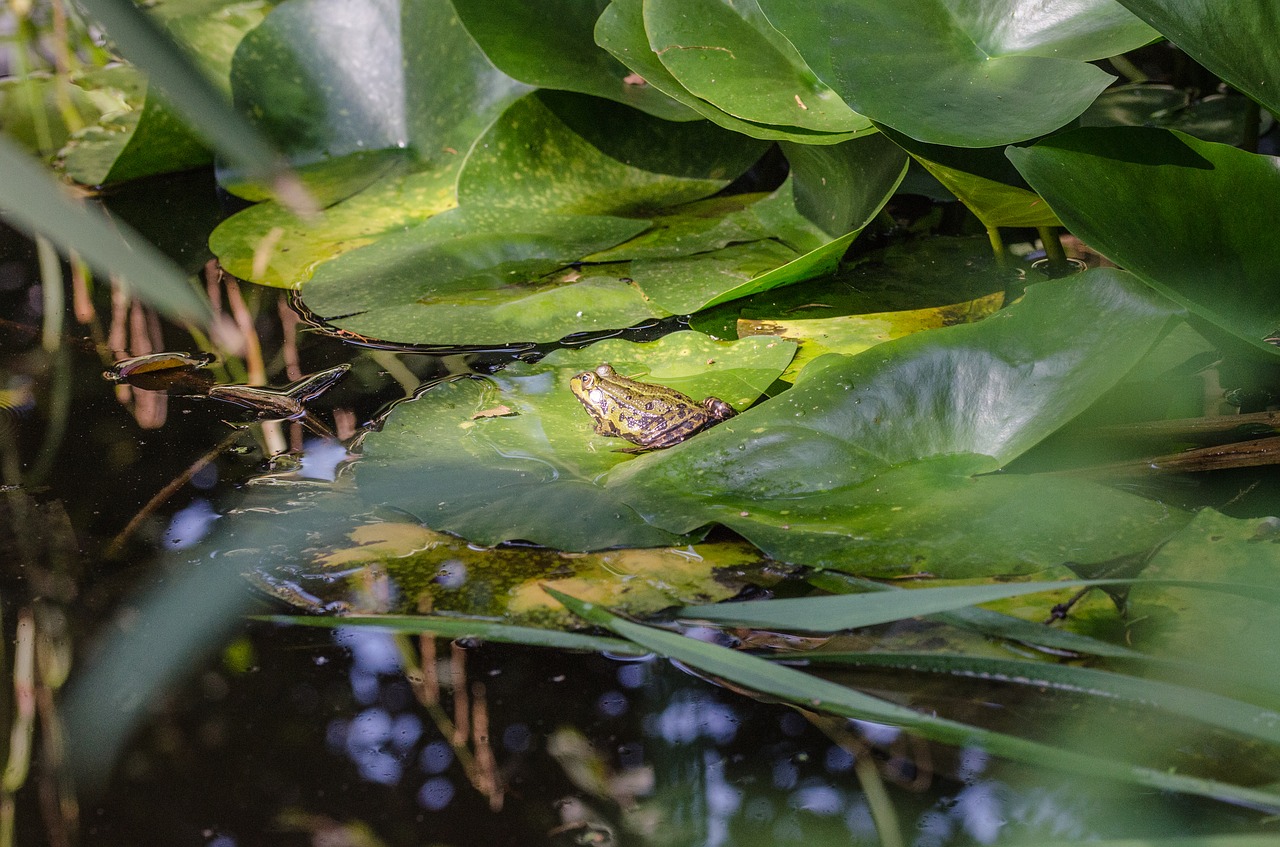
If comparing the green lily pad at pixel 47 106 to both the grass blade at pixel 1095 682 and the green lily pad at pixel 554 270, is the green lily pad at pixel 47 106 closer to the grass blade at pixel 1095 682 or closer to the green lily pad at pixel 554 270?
the green lily pad at pixel 554 270

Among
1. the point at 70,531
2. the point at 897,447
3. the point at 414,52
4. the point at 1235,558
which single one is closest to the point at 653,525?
the point at 897,447

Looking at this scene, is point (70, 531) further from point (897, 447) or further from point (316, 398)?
point (897, 447)

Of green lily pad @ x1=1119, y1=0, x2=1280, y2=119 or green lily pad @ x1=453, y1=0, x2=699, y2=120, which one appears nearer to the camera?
green lily pad @ x1=1119, y1=0, x2=1280, y2=119

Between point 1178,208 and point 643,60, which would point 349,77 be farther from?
point 1178,208

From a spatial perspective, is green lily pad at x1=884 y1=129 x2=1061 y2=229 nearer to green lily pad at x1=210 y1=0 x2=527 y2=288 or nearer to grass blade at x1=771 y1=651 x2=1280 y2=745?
grass blade at x1=771 y1=651 x2=1280 y2=745

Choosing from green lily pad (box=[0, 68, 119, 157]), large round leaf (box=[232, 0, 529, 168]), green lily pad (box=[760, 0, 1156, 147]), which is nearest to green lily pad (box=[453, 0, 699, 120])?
large round leaf (box=[232, 0, 529, 168])

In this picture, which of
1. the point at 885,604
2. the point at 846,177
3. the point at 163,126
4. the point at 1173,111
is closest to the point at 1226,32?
the point at 846,177
